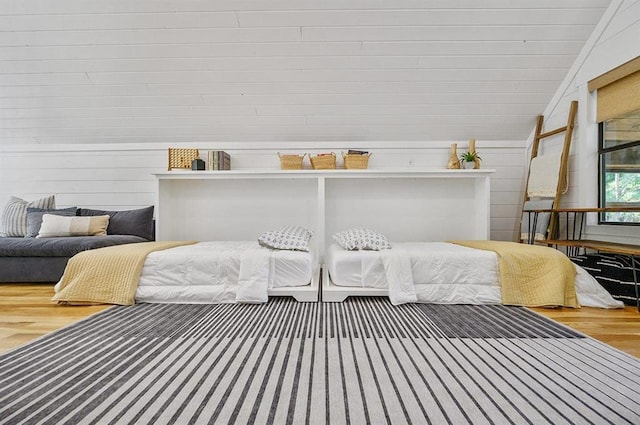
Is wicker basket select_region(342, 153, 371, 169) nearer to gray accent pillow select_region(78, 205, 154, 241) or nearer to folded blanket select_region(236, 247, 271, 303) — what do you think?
folded blanket select_region(236, 247, 271, 303)

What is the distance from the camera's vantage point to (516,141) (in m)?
3.31

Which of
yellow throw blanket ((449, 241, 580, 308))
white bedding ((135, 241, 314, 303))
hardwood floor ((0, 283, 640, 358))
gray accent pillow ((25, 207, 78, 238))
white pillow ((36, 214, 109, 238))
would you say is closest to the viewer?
hardwood floor ((0, 283, 640, 358))

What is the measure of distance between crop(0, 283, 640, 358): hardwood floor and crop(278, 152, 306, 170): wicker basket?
1.87 meters

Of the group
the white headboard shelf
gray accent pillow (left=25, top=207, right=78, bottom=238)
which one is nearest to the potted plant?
the white headboard shelf

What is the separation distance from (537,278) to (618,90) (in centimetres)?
172

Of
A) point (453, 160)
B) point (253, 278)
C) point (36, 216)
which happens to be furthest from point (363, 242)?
point (36, 216)

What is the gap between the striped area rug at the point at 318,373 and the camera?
36.3 inches

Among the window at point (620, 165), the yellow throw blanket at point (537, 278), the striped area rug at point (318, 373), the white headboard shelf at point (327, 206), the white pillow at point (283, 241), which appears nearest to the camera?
the striped area rug at point (318, 373)

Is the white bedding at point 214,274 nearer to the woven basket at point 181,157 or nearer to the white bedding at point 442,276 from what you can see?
the white bedding at point 442,276

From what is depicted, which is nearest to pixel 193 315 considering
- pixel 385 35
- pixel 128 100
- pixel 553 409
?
pixel 553 409

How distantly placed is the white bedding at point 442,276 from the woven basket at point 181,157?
6.33 ft

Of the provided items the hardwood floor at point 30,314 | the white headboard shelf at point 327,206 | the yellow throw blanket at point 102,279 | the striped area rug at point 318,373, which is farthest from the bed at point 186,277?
the white headboard shelf at point 327,206

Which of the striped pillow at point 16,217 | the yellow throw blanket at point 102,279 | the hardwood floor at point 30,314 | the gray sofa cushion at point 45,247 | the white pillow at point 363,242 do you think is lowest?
the hardwood floor at point 30,314

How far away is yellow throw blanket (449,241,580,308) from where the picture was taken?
197 centimetres
